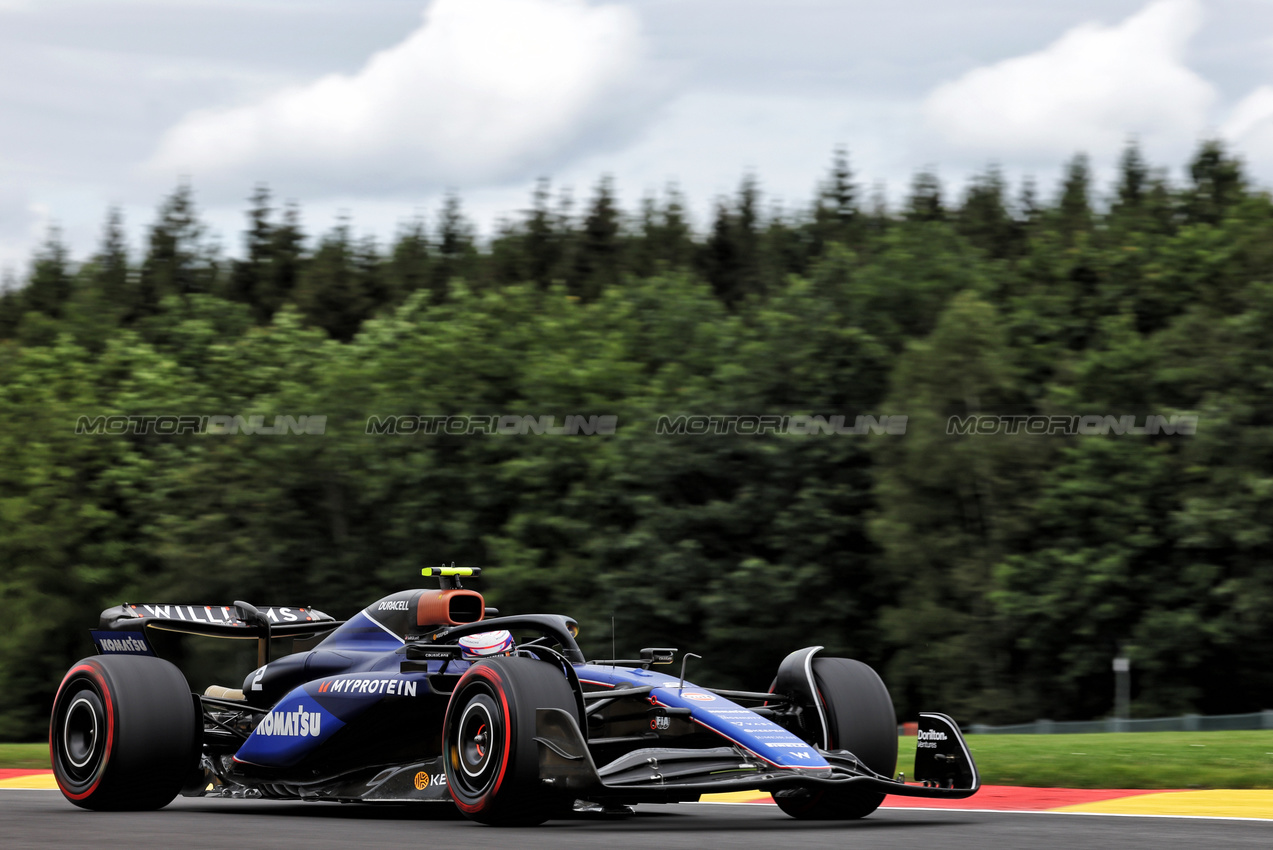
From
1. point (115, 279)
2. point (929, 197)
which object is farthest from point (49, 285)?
point (929, 197)

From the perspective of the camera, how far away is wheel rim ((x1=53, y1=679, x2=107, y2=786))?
1063 cm

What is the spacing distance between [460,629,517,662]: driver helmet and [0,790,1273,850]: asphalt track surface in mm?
1040

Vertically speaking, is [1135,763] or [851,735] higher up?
[851,735]

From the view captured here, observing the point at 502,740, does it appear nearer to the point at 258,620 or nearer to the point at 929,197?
the point at 258,620

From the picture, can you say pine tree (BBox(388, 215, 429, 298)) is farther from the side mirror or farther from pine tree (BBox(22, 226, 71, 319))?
the side mirror

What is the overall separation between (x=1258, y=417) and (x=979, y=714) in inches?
391

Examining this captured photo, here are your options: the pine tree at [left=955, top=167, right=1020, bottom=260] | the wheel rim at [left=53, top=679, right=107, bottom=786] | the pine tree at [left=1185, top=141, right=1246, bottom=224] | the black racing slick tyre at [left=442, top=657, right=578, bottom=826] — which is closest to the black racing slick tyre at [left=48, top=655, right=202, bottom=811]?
the wheel rim at [left=53, top=679, right=107, bottom=786]

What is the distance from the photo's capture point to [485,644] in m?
10.3

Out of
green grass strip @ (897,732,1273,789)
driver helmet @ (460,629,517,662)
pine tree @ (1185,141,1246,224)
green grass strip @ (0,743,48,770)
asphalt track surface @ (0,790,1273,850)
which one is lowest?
green grass strip @ (0,743,48,770)

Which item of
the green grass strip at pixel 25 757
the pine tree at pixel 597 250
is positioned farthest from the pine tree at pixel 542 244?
the green grass strip at pixel 25 757

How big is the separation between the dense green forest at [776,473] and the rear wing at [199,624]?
89.5ft

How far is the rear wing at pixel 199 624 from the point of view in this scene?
11578mm

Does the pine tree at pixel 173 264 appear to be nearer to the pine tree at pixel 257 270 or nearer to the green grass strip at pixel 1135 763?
the pine tree at pixel 257 270

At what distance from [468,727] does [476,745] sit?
4.9 inches
